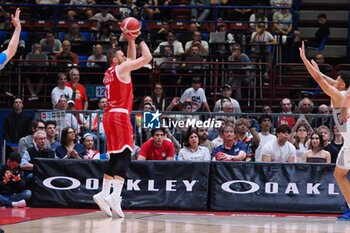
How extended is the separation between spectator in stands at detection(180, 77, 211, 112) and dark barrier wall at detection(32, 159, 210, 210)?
14.5 feet

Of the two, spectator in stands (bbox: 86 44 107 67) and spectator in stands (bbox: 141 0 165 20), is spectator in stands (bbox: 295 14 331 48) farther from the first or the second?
spectator in stands (bbox: 86 44 107 67)

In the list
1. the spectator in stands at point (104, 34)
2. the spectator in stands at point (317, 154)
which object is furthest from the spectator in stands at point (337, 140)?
the spectator in stands at point (104, 34)

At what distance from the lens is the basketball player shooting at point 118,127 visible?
45.5ft

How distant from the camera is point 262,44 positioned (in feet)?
76.9

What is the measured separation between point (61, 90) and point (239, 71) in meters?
4.23

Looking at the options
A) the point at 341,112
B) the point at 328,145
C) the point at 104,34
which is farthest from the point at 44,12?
the point at 341,112

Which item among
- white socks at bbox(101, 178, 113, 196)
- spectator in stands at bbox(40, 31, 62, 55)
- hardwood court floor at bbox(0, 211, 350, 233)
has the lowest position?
hardwood court floor at bbox(0, 211, 350, 233)

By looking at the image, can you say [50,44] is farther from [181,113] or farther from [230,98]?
[181,113]

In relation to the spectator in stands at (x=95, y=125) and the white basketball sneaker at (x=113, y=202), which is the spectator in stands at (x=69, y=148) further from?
the white basketball sneaker at (x=113, y=202)

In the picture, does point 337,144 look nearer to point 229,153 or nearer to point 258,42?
point 229,153

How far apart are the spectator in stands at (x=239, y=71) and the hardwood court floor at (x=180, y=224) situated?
22.3 ft

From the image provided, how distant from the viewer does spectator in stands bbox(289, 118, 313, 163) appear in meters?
17.4

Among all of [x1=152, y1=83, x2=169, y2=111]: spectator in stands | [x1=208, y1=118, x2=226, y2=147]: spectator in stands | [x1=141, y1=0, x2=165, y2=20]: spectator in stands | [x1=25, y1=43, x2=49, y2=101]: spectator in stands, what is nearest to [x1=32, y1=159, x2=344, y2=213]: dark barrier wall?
[x1=208, y1=118, x2=226, y2=147]: spectator in stands

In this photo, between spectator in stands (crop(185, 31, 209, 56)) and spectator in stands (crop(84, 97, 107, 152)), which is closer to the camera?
spectator in stands (crop(84, 97, 107, 152))
